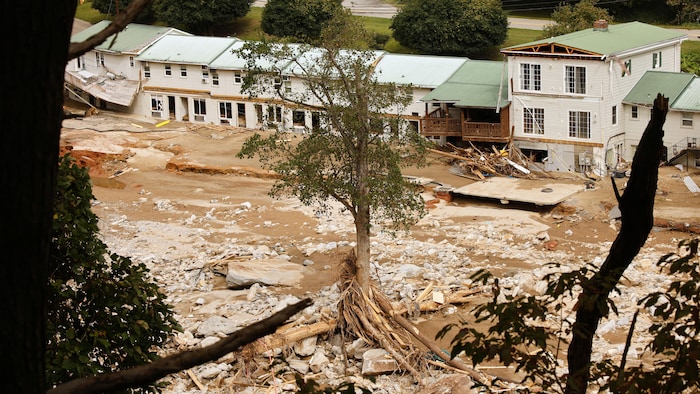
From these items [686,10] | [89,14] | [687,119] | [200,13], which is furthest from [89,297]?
[89,14]

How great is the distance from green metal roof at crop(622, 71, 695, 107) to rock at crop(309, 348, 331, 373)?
26.0 meters

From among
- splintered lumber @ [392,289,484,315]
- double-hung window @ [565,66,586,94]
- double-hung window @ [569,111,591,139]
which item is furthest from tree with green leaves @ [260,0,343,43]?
splintered lumber @ [392,289,484,315]

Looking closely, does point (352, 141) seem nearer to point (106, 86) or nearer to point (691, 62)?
point (691, 62)

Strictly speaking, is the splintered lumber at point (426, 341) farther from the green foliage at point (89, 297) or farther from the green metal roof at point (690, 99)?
the green metal roof at point (690, 99)

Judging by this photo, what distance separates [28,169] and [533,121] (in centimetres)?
4583

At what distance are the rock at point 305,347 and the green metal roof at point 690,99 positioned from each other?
25476 millimetres

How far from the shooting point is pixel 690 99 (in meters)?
47.3

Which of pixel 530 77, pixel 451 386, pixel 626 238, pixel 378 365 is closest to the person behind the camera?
pixel 626 238

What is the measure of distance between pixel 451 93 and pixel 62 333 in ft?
117

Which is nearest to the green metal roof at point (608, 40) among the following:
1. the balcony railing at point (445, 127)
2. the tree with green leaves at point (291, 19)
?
the balcony railing at point (445, 127)

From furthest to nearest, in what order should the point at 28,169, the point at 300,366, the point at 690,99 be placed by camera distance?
the point at 690,99
the point at 300,366
the point at 28,169

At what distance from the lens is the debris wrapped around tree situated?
46844mm

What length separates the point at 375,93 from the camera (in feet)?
101

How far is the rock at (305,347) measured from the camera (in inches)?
1101
